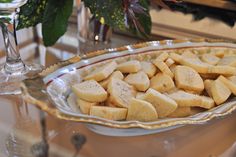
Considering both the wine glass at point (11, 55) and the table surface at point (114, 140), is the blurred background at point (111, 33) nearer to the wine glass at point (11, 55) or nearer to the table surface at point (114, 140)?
the wine glass at point (11, 55)

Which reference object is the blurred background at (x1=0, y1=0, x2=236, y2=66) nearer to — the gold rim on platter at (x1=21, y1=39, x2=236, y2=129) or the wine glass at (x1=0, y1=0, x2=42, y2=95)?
the wine glass at (x1=0, y1=0, x2=42, y2=95)

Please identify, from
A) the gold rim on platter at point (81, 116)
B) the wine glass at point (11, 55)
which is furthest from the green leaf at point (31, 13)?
the gold rim on platter at point (81, 116)

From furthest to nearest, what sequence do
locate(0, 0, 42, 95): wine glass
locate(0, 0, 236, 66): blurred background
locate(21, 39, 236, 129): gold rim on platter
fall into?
locate(0, 0, 236, 66): blurred background
locate(0, 0, 42, 95): wine glass
locate(21, 39, 236, 129): gold rim on platter

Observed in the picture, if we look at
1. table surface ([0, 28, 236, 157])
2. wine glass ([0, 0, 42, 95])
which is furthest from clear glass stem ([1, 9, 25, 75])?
table surface ([0, 28, 236, 157])

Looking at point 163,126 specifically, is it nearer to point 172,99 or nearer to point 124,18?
point 172,99

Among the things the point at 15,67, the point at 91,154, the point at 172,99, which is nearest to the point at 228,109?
the point at 172,99

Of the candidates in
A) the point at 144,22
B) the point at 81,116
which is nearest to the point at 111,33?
the point at 144,22

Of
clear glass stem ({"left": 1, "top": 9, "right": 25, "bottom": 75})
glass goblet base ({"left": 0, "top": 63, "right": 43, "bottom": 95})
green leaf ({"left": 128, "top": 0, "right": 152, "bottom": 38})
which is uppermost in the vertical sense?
green leaf ({"left": 128, "top": 0, "right": 152, "bottom": 38})
